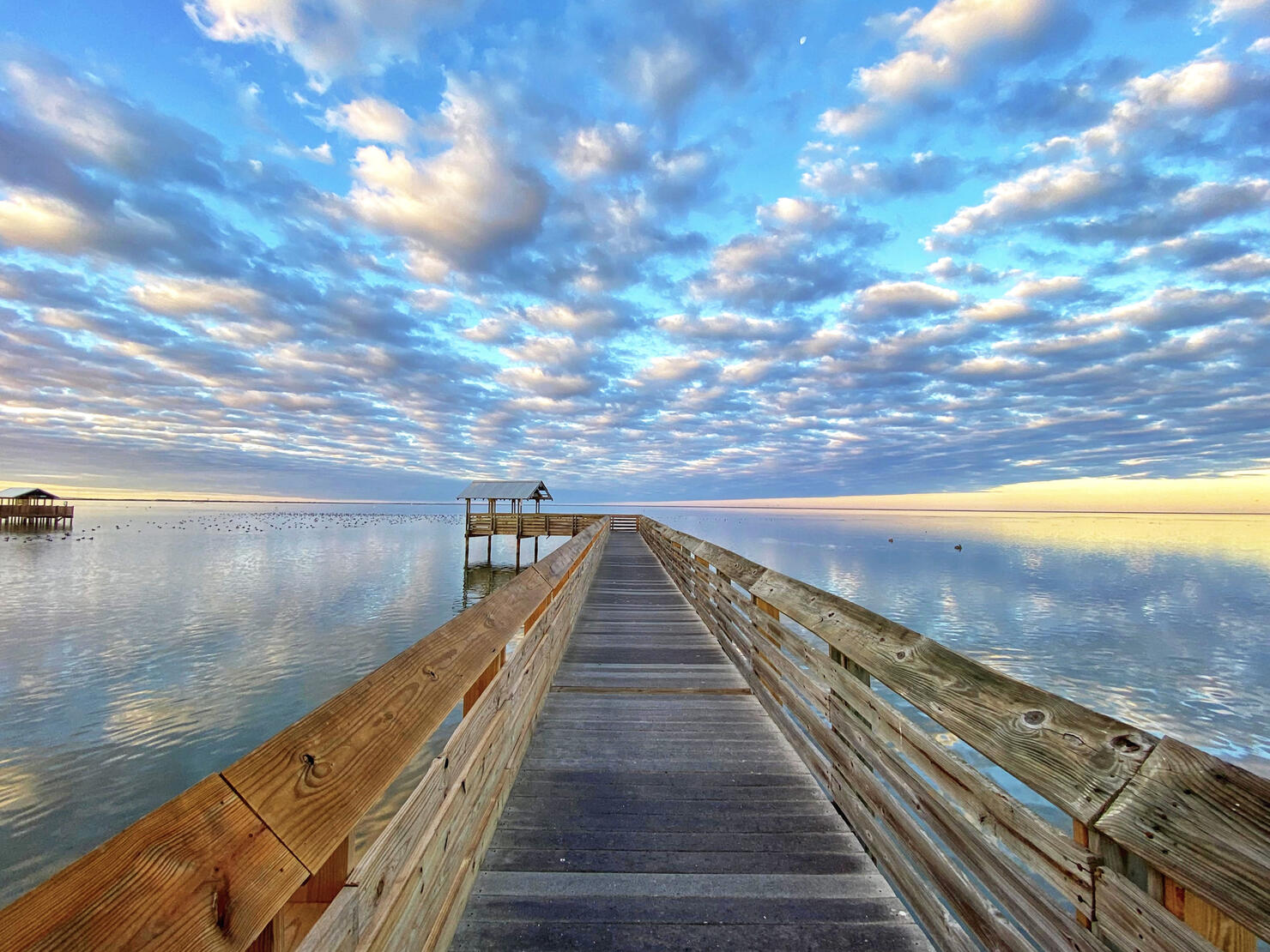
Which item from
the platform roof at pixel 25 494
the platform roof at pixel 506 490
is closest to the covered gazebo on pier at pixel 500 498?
the platform roof at pixel 506 490

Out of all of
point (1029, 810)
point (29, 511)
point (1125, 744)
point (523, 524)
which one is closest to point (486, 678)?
Result: point (1029, 810)

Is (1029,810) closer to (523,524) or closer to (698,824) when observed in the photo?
(698,824)

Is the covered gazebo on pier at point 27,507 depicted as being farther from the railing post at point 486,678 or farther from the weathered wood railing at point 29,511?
→ the railing post at point 486,678

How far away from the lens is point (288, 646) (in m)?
15.7

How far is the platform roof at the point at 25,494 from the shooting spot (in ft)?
186

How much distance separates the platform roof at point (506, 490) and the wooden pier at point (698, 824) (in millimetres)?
29371

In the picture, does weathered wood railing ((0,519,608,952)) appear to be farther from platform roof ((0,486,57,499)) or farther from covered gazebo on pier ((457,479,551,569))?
platform roof ((0,486,57,499))

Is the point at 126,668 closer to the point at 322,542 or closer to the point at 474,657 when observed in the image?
the point at 474,657

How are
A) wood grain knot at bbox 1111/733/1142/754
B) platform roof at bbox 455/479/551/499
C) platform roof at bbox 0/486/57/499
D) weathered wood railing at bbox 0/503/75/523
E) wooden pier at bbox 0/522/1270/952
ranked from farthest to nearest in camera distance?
1. weathered wood railing at bbox 0/503/75/523
2. platform roof at bbox 0/486/57/499
3. platform roof at bbox 455/479/551/499
4. wood grain knot at bbox 1111/733/1142/754
5. wooden pier at bbox 0/522/1270/952

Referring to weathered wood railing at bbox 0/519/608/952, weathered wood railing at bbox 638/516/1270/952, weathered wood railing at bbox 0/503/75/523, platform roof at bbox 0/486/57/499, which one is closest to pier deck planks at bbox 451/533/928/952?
weathered wood railing at bbox 638/516/1270/952

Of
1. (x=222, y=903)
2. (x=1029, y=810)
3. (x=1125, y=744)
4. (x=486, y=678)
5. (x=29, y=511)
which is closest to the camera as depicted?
(x=222, y=903)

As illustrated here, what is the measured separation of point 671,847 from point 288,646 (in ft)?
53.8

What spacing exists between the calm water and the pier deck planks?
4.84m

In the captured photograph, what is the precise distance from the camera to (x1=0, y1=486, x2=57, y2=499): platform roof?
2231 inches
